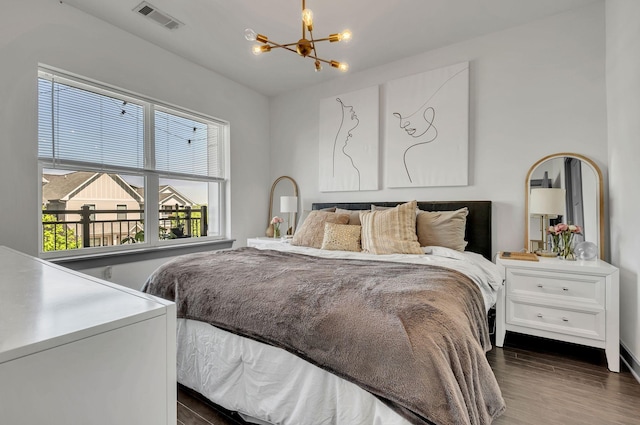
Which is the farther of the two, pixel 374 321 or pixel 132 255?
pixel 132 255

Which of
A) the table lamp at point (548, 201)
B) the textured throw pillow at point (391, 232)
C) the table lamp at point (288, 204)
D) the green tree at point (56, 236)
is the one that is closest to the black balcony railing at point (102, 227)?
the green tree at point (56, 236)

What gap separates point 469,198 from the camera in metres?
3.11

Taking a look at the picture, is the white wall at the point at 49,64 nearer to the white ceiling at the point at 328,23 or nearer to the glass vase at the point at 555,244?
the white ceiling at the point at 328,23

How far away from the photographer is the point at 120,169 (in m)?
3.00

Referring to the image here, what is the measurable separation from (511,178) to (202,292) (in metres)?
2.89

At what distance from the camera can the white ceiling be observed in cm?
256

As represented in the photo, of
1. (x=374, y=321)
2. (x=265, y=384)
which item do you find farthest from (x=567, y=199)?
(x=265, y=384)

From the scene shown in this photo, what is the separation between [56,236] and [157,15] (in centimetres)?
214

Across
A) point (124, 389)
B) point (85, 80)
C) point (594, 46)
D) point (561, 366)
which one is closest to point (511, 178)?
point (594, 46)

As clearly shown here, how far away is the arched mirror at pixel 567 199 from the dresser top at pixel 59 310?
9.88ft

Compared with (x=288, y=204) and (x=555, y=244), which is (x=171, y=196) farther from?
(x=555, y=244)

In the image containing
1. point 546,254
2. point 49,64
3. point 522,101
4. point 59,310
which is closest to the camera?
point 59,310

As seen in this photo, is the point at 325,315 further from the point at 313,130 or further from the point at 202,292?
the point at 313,130

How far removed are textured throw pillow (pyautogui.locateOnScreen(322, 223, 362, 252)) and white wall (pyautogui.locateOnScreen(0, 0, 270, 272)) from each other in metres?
2.23
